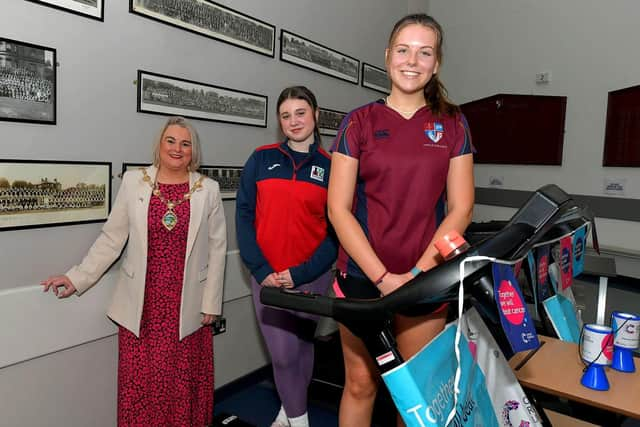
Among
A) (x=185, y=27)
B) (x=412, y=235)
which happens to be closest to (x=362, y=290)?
(x=412, y=235)

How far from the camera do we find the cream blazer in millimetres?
2074

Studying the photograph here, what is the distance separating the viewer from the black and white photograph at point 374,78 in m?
4.00

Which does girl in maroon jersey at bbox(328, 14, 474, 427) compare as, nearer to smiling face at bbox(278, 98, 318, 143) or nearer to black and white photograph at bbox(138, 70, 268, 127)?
smiling face at bbox(278, 98, 318, 143)

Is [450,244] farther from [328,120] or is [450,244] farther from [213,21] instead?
[328,120]

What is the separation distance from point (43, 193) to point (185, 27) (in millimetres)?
1067

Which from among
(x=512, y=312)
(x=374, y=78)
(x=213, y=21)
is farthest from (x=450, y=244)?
(x=374, y=78)

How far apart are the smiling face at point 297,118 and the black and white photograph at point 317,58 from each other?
1061 mm

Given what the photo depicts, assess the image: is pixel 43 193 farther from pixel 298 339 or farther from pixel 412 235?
pixel 412 235

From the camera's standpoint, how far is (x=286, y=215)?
6.95 feet

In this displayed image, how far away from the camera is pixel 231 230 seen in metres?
2.83

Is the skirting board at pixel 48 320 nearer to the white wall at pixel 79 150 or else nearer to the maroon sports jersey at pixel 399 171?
the white wall at pixel 79 150

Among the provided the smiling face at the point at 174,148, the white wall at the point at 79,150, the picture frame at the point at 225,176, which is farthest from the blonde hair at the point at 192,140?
the picture frame at the point at 225,176

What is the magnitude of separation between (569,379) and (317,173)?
3.97 ft

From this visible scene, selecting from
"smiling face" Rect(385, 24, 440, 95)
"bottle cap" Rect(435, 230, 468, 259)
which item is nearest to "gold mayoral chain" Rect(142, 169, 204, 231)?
"smiling face" Rect(385, 24, 440, 95)
